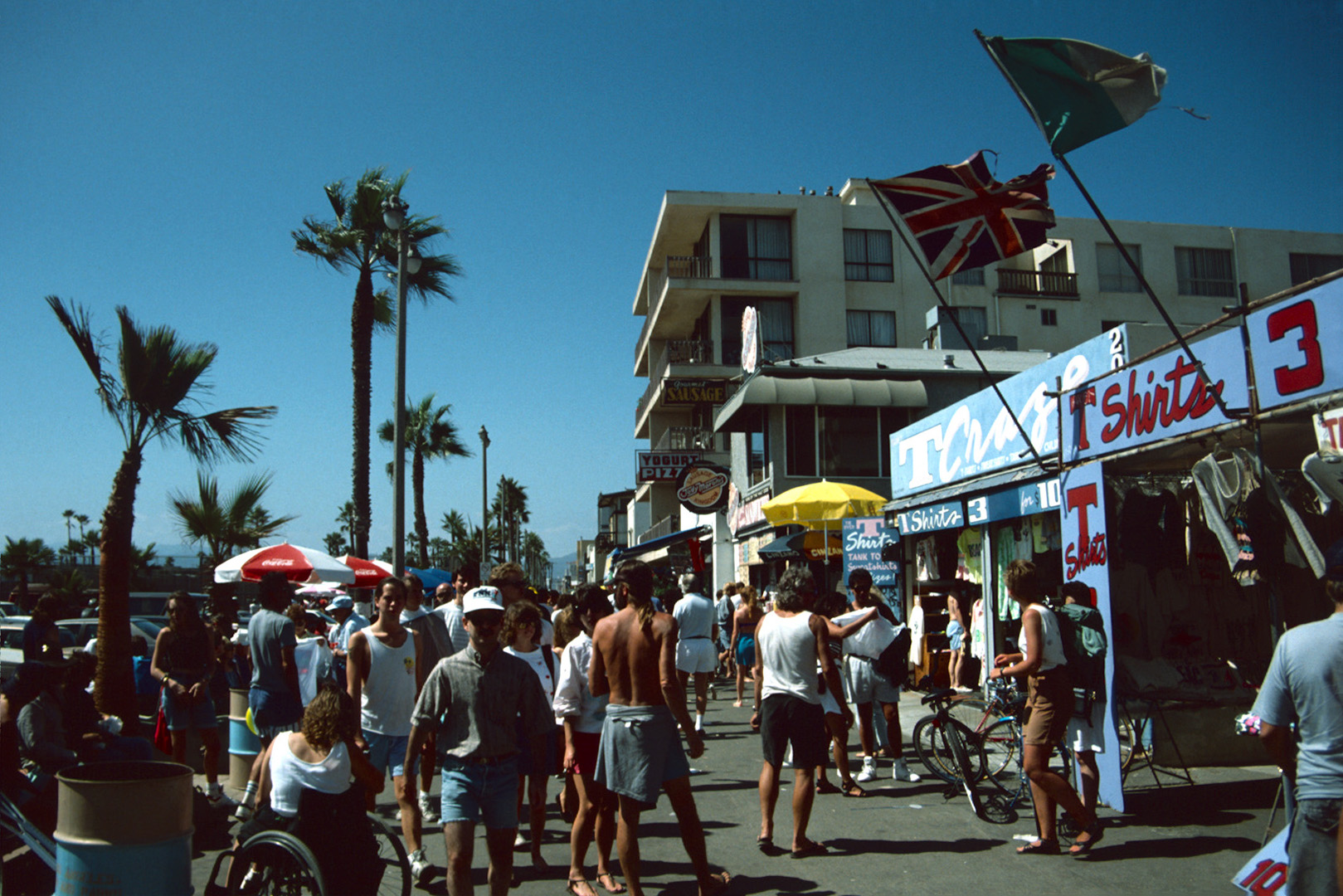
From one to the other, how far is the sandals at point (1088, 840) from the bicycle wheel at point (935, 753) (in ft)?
5.20

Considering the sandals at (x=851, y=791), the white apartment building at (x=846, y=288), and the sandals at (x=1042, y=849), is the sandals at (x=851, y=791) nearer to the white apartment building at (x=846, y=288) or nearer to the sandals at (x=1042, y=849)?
the sandals at (x=1042, y=849)

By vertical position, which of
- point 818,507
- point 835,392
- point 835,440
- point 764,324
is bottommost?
point 818,507

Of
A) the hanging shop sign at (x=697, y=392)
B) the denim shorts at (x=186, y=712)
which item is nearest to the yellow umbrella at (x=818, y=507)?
the denim shorts at (x=186, y=712)

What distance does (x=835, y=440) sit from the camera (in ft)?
77.8

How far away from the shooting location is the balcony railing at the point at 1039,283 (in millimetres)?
38000

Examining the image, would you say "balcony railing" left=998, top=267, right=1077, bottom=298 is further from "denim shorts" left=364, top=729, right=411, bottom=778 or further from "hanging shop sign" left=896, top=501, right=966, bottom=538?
"denim shorts" left=364, top=729, right=411, bottom=778

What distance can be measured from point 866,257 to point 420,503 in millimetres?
19260

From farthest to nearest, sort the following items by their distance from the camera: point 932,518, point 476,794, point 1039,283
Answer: point 1039,283
point 932,518
point 476,794

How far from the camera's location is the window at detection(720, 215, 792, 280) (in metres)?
35.8

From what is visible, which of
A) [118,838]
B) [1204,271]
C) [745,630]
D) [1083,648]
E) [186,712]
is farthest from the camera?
[1204,271]

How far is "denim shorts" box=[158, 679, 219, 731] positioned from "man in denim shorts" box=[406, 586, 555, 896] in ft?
13.6

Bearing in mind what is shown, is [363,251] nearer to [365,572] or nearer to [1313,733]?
[365,572]

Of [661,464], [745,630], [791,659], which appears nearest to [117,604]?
[791,659]

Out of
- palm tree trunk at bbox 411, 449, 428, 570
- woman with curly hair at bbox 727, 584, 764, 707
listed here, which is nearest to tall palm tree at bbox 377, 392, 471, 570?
palm tree trunk at bbox 411, 449, 428, 570
